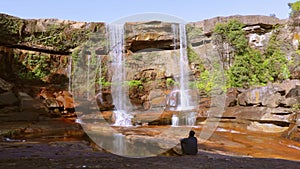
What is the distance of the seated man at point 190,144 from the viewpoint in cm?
607

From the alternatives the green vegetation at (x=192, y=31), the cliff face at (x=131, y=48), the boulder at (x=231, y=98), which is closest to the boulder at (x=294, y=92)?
the boulder at (x=231, y=98)

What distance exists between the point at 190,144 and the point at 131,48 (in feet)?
56.7

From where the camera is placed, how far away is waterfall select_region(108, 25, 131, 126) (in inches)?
808

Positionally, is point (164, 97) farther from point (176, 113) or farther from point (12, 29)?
point (12, 29)

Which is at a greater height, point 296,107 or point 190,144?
point 296,107

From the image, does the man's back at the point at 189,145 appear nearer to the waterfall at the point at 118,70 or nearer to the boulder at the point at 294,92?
the boulder at the point at 294,92

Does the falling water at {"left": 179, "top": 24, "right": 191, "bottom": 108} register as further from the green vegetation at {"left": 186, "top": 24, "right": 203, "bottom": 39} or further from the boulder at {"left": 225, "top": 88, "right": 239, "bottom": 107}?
the boulder at {"left": 225, "top": 88, "right": 239, "bottom": 107}

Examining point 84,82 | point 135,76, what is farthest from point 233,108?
point 84,82

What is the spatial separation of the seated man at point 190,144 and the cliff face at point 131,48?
36.1ft

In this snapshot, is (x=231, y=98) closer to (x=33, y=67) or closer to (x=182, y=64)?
(x=182, y=64)

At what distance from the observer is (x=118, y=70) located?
A: 75.4 feet

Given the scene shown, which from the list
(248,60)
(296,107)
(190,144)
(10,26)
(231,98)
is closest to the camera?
(190,144)

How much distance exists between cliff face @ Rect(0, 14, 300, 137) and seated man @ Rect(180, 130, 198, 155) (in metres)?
11.0

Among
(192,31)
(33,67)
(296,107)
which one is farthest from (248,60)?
(33,67)
